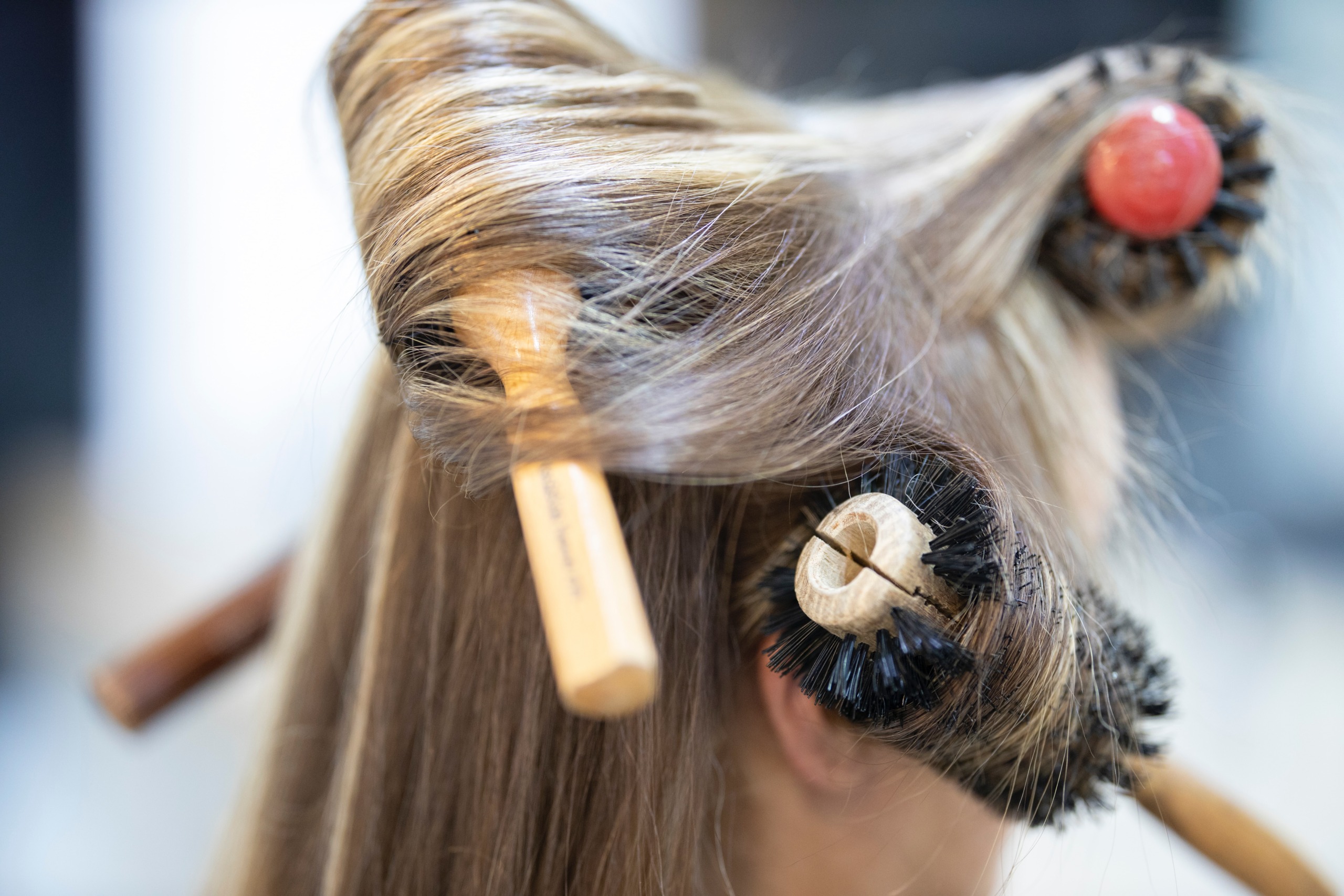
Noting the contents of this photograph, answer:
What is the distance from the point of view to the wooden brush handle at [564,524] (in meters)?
0.17

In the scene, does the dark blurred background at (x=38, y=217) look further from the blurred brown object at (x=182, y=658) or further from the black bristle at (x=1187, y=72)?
the black bristle at (x=1187, y=72)

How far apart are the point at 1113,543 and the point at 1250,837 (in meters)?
0.17

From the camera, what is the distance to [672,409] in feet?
0.72

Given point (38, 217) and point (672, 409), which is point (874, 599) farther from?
point (38, 217)

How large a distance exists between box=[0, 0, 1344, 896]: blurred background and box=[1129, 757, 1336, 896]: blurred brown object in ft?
1.42

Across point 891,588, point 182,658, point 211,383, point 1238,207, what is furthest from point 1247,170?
point 211,383

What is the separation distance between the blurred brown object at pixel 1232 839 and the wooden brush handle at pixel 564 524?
1.12ft

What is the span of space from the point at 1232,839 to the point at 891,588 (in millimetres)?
327

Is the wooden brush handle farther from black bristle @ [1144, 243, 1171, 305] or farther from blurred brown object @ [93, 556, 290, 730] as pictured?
blurred brown object @ [93, 556, 290, 730]

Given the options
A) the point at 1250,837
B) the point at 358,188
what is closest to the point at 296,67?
the point at 358,188

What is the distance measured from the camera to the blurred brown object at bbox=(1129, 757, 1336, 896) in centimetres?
40

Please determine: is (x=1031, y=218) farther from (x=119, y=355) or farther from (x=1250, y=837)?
(x=119, y=355)

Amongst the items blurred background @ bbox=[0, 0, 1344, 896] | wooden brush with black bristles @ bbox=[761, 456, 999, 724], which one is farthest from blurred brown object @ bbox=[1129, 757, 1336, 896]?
blurred background @ bbox=[0, 0, 1344, 896]

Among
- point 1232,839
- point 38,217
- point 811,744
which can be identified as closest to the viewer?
point 811,744
